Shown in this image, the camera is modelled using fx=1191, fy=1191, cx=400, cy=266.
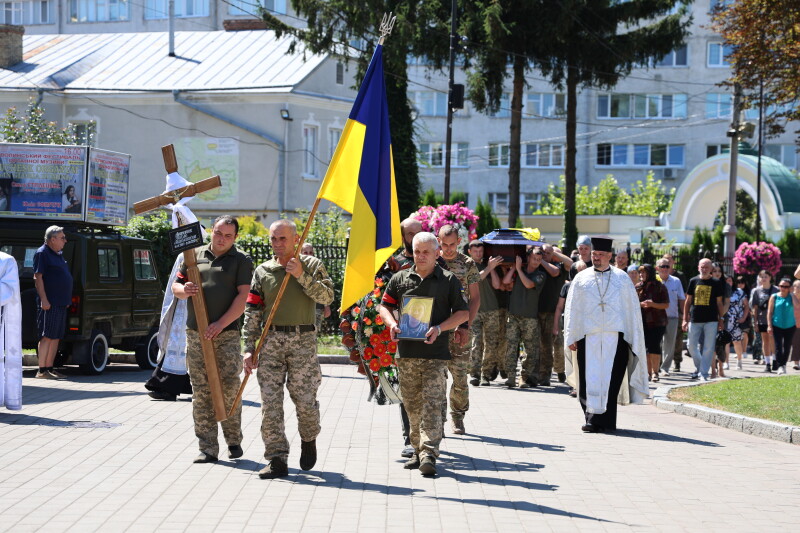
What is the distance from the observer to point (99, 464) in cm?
955

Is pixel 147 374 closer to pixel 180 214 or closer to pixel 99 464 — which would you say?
pixel 180 214

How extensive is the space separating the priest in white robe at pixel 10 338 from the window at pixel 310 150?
33.2 m

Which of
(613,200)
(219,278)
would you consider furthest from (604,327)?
(613,200)

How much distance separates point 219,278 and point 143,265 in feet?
31.3

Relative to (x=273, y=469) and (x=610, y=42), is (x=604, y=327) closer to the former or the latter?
(x=273, y=469)

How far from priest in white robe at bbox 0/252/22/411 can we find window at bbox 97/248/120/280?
192 inches

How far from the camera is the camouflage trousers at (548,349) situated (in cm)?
1795

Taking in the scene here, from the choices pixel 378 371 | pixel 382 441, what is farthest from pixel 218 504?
pixel 382 441

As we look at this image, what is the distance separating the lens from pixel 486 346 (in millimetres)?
17688

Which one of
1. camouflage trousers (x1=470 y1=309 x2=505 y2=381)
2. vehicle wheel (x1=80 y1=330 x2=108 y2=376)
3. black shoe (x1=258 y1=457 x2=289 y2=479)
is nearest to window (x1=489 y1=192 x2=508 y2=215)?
camouflage trousers (x1=470 y1=309 x2=505 y2=381)

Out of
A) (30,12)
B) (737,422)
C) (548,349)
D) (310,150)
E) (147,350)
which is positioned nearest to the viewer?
(737,422)

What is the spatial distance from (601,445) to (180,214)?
15.5 feet

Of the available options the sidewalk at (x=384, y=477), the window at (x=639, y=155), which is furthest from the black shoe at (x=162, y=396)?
the window at (x=639, y=155)

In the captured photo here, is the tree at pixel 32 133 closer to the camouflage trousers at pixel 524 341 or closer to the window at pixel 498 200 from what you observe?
the camouflage trousers at pixel 524 341
